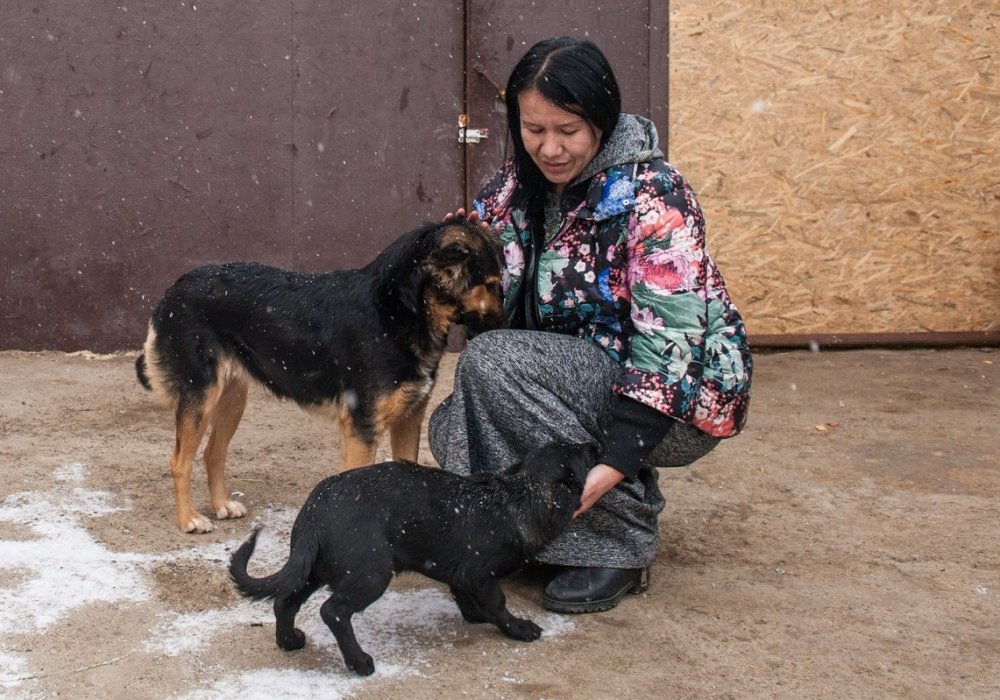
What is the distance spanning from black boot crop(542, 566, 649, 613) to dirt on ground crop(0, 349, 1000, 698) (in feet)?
0.20

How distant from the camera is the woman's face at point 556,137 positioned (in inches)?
134

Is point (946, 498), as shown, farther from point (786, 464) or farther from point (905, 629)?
point (905, 629)

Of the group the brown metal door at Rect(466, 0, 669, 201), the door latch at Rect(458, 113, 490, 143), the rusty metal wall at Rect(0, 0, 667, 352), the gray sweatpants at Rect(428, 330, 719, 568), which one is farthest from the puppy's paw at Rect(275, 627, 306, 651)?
the door latch at Rect(458, 113, 490, 143)

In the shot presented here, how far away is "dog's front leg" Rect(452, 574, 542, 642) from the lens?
317 cm

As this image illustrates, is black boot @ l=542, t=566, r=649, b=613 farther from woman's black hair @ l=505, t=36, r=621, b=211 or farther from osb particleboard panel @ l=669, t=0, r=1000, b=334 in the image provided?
osb particleboard panel @ l=669, t=0, r=1000, b=334

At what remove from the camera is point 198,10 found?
671 cm

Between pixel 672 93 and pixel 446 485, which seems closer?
pixel 446 485

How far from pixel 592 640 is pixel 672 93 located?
4560 millimetres

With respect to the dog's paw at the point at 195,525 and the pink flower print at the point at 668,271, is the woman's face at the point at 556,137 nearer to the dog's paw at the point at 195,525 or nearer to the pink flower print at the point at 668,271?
the pink flower print at the point at 668,271

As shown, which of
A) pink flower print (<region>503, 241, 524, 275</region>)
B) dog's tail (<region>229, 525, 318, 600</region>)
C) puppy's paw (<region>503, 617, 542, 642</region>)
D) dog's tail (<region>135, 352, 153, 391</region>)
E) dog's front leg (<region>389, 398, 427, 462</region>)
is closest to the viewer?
dog's tail (<region>229, 525, 318, 600</region>)

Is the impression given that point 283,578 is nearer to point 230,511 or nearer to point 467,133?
point 230,511

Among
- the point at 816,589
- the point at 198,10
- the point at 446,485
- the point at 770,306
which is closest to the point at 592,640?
the point at 446,485

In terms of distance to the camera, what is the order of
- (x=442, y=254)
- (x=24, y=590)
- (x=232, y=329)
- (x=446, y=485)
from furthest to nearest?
(x=232, y=329) < (x=442, y=254) < (x=24, y=590) < (x=446, y=485)

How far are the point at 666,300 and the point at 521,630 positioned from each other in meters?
1.07
